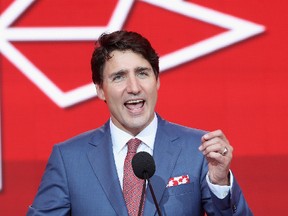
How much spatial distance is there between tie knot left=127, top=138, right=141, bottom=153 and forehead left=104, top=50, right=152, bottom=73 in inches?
9.0

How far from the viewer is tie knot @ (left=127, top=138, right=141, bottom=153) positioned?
6.32 ft

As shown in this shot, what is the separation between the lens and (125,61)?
1904 millimetres

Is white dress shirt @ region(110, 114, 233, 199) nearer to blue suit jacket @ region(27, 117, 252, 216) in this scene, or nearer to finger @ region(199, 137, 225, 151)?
blue suit jacket @ region(27, 117, 252, 216)

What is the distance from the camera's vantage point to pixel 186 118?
2.66 m

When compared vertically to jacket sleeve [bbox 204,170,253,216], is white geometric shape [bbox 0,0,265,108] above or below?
above

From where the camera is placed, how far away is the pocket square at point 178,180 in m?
1.81

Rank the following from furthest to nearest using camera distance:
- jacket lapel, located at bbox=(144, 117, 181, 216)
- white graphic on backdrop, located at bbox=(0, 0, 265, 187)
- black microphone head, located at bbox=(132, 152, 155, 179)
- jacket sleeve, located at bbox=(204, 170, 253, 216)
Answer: white graphic on backdrop, located at bbox=(0, 0, 265, 187) < jacket lapel, located at bbox=(144, 117, 181, 216) < jacket sleeve, located at bbox=(204, 170, 253, 216) < black microphone head, located at bbox=(132, 152, 155, 179)

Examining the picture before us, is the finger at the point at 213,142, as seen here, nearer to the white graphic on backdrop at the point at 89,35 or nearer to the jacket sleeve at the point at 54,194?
the jacket sleeve at the point at 54,194

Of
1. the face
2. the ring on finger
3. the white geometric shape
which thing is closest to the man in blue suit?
the face

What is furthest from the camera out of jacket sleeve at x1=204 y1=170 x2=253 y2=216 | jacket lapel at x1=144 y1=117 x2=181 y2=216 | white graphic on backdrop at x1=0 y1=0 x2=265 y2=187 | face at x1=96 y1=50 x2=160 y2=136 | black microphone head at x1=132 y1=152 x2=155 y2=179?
white graphic on backdrop at x1=0 y1=0 x2=265 y2=187

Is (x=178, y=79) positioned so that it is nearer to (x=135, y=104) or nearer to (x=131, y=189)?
(x=135, y=104)

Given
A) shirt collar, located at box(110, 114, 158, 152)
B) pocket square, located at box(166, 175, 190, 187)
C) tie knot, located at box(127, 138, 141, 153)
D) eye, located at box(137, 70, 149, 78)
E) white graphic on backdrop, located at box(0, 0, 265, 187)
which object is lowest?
pocket square, located at box(166, 175, 190, 187)

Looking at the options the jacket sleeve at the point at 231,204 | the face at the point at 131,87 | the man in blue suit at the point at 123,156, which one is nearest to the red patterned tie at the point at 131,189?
the man in blue suit at the point at 123,156

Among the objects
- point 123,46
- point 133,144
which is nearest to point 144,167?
point 133,144
